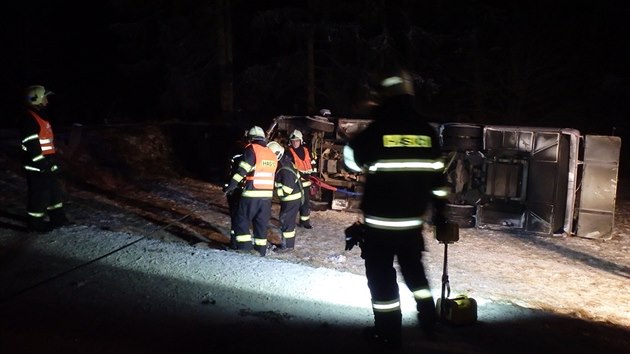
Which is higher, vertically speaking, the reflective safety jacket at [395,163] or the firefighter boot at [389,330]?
the reflective safety jacket at [395,163]

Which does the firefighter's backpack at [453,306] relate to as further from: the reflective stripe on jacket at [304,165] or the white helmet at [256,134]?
the reflective stripe on jacket at [304,165]

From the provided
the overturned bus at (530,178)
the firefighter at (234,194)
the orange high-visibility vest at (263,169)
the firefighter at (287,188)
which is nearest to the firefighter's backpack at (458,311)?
the orange high-visibility vest at (263,169)

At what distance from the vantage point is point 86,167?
1430 cm

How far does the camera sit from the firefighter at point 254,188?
746 cm

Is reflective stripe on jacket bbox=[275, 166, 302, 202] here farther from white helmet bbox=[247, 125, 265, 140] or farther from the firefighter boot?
the firefighter boot

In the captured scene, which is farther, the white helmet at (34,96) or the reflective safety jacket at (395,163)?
the white helmet at (34,96)

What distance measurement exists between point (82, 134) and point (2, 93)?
17.5 meters

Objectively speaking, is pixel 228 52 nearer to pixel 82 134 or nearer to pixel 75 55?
pixel 82 134

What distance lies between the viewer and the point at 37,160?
7113mm

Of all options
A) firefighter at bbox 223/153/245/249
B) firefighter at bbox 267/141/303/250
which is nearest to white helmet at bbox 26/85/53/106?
firefighter at bbox 223/153/245/249

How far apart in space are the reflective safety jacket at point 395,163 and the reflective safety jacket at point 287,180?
4393 millimetres

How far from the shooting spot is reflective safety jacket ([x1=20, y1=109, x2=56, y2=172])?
7.11 m

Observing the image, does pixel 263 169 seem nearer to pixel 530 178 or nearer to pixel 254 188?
pixel 254 188

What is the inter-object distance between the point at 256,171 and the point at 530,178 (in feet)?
19.6
